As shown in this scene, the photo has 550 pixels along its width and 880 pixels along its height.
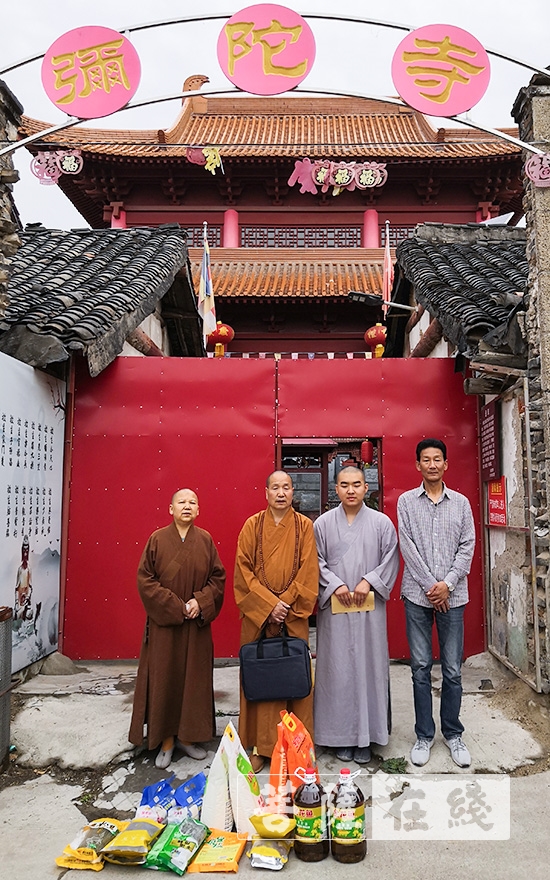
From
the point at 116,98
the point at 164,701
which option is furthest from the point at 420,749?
the point at 116,98

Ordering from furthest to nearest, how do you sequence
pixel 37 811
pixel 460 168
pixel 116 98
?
1. pixel 460 168
2. pixel 116 98
3. pixel 37 811

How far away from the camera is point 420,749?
12.1ft

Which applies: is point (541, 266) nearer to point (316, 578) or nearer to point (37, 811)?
point (316, 578)

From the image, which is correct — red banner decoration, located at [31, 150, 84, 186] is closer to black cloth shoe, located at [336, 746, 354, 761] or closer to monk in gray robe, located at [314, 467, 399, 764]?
monk in gray robe, located at [314, 467, 399, 764]

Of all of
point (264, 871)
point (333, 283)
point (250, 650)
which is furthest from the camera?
point (333, 283)

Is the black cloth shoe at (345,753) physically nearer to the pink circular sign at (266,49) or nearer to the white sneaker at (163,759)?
the white sneaker at (163,759)

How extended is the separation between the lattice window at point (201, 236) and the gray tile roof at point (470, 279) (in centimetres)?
591

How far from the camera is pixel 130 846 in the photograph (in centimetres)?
276

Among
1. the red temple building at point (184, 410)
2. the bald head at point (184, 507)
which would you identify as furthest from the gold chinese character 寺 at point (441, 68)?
the bald head at point (184, 507)

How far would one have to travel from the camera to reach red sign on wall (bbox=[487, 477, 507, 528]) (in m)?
5.05

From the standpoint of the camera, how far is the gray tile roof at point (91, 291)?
4984 mm

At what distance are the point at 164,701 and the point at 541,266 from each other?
3.67 m

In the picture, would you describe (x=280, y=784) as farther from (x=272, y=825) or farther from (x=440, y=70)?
(x=440, y=70)

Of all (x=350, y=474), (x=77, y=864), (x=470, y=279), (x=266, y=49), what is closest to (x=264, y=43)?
(x=266, y=49)
